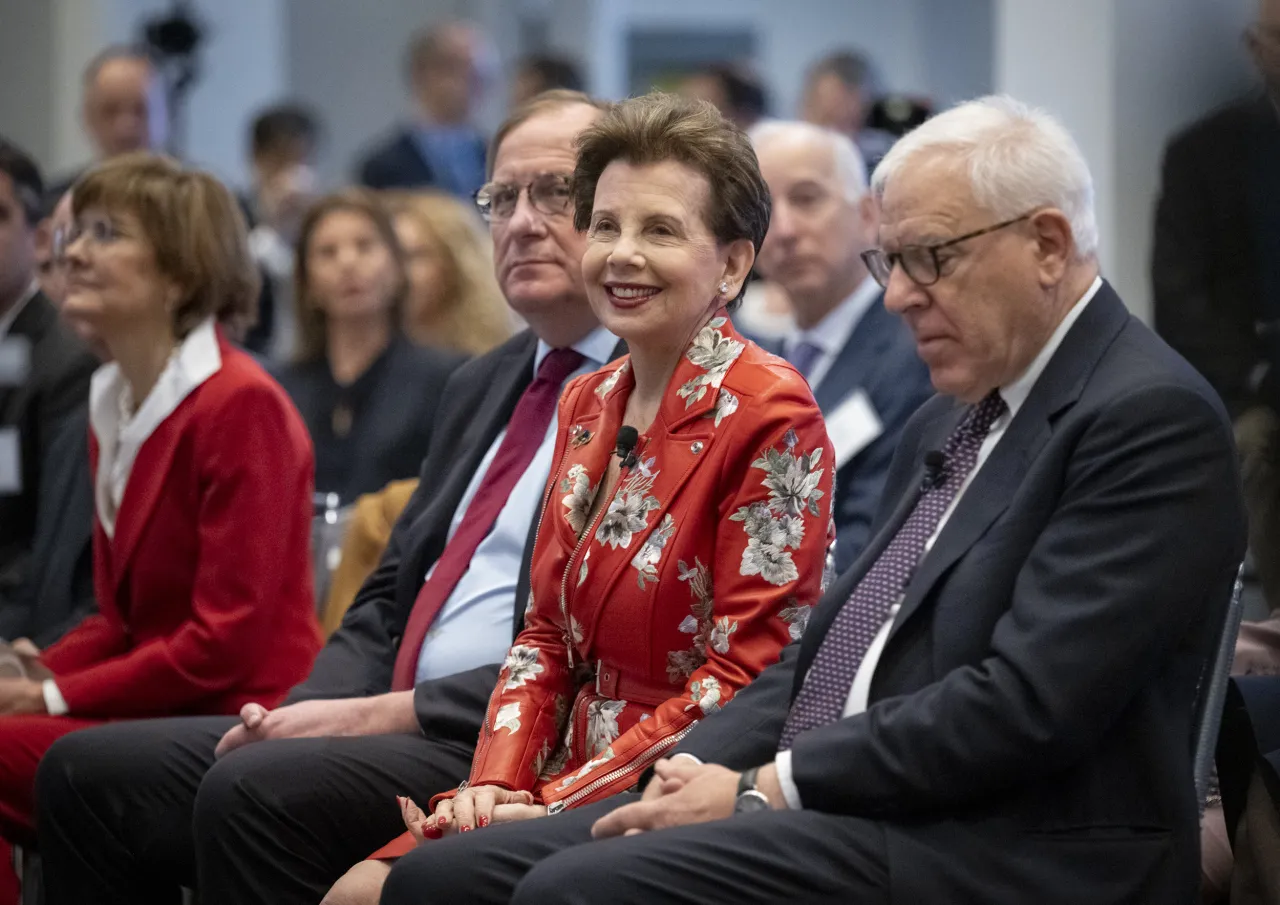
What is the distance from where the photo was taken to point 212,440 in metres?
2.96

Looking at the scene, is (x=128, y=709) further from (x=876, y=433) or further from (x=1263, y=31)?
(x=1263, y=31)

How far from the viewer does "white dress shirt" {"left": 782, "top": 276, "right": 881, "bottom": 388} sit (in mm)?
3699

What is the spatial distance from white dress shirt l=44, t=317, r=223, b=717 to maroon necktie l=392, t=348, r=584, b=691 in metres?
0.62

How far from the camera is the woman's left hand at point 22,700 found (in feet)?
9.79

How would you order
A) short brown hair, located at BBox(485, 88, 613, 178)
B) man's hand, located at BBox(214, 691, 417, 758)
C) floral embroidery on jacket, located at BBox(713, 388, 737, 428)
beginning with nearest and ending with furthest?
floral embroidery on jacket, located at BBox(713, 388, 737, 428) < man's hand, located at BBox(214, 691, 417, 758) < short brown hair, located at BBox(485, 88, 613, 178)

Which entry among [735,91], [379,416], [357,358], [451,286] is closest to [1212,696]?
[379,416]

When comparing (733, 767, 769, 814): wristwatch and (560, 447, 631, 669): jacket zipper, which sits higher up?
(560, 447, 631, 669): jacket zipper

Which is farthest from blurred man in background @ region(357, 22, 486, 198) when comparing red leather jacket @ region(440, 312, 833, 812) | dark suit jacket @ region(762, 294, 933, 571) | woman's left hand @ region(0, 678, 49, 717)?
red leather jacket @ region(440, 312, 833, 812)

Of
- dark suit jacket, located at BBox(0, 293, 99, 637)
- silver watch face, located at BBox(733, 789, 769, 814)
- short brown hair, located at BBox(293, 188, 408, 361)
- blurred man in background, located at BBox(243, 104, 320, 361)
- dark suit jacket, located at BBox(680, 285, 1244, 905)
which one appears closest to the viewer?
dark suit jacket, located at BBox(680, 285, 1244, 905)

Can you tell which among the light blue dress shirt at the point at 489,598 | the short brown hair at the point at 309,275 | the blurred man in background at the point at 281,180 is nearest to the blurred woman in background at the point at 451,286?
the short brown hair at the point at 309,275

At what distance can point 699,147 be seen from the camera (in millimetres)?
2262

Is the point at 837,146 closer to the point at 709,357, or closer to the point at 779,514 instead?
the point at 709,357

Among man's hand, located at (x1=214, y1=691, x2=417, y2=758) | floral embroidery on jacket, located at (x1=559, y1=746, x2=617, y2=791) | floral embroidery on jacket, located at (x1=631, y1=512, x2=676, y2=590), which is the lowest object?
man's hand, located at (x1=214, y1=691, x2=417, y2=758)

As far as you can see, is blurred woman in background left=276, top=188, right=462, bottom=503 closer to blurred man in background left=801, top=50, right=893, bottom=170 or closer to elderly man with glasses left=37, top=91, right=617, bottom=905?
elderly man with glasses left=37, top=91, right=617, bottom=905
